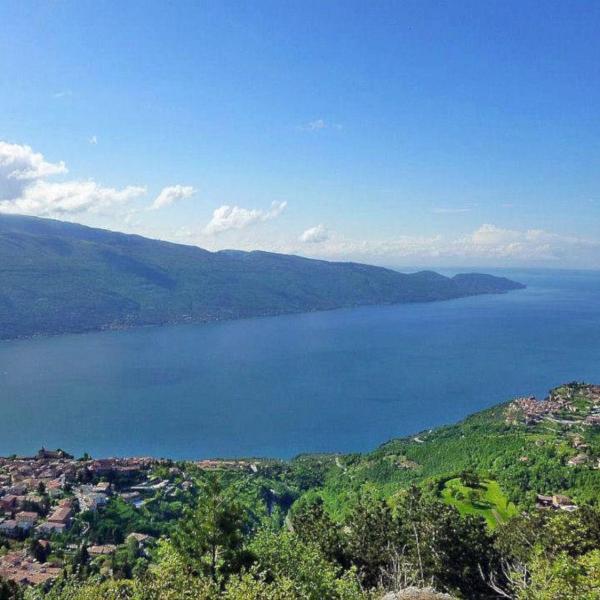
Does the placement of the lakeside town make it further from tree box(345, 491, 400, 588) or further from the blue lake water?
the blue lake water

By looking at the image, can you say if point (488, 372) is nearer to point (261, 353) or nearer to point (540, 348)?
point (540, 348)

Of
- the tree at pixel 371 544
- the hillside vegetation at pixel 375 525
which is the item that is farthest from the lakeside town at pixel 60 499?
the tree at pixel 371 544

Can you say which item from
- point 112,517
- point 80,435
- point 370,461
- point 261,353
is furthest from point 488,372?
point 112,517

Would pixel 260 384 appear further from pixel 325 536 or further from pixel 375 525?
pixel 325 536

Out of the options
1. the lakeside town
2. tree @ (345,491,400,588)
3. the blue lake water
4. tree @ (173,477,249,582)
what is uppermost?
tree @ (173,477,249,582)

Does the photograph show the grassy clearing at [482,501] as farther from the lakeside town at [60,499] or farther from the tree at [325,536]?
the lakeside town at [60,499]

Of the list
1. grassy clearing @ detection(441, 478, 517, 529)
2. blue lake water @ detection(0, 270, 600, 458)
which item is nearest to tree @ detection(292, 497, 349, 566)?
grassy clearing @ detection(441, 478, 517, 529)
